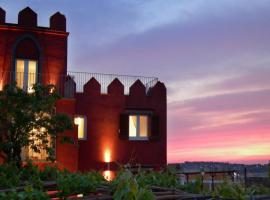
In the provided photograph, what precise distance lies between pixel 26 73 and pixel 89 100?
134 inches

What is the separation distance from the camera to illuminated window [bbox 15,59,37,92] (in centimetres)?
2247

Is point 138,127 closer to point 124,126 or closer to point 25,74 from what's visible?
point 124,126

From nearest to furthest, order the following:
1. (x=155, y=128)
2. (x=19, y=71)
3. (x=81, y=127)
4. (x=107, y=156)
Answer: (x=19, y=71), (x=81, y=127), (x=107, y=156), (x=155, y=128)

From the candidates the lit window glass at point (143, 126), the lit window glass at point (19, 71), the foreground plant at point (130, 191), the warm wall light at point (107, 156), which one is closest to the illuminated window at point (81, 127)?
the warm wall light at point (107, 156)

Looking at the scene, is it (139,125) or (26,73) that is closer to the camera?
(26,73)

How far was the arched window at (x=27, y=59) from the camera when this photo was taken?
22828mm

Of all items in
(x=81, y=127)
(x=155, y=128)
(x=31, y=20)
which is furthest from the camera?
(x=155, y=128)

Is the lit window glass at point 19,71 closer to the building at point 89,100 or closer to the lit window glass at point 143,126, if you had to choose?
the building at point 89,100

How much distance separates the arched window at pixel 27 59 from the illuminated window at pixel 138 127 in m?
5.39

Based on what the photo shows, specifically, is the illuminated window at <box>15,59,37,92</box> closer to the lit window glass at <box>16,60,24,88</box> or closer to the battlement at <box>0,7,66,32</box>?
the lit window glass at <box>16,60,24,88</box>

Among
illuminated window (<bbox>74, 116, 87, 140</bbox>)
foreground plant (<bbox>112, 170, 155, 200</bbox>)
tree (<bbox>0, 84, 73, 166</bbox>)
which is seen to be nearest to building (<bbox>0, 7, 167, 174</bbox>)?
illuminated window (<bbox>74, 116, 87, 140</bbox>)

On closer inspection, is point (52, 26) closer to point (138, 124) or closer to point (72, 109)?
point (72, 109)

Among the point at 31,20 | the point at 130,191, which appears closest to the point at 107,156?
the point at 31,20

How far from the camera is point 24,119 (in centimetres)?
1583
